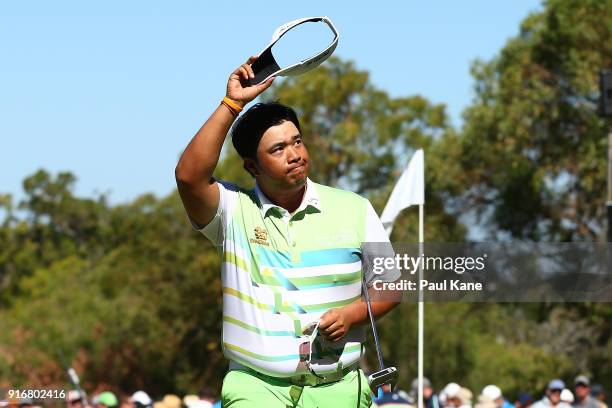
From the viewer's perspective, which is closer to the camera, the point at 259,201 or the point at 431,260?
the point at 259,201

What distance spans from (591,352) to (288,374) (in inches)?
1317

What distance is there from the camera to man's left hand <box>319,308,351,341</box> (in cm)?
511

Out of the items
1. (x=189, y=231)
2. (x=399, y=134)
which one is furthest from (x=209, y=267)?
(x=399, y=134)

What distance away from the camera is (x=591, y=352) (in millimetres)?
37500

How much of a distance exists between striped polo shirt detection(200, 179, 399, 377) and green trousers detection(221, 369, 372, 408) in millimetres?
55

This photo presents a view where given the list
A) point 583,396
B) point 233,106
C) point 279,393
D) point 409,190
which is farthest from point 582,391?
point 233,106

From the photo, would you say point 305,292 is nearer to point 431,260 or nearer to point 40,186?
point 431,260

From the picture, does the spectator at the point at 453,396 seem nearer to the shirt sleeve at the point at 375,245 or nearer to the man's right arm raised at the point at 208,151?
the shirt sleeve at the point at 375,245

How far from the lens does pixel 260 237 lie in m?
5.23

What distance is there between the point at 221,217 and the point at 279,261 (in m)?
0.29

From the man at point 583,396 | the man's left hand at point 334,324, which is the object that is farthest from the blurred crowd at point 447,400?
the man's left hand at point 334,324

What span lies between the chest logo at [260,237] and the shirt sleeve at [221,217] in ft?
0.41

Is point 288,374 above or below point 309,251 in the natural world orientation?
below

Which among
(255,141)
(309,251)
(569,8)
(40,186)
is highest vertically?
(40,186)
